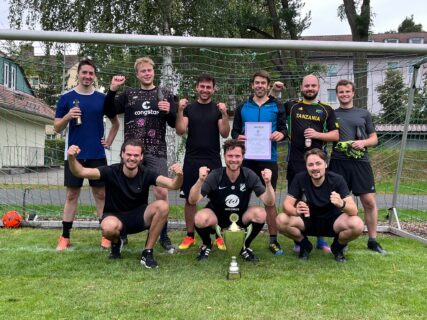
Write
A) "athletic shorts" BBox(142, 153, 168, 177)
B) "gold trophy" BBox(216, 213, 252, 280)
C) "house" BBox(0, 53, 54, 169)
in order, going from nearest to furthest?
1. "gold trophy" BBox(216, 213, 252, 280)
2. "athletic shorts" BBox(142, 153, 168, 177)
3. "house" BBox(0, 53, 54, 169)

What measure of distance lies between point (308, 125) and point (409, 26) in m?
66.3

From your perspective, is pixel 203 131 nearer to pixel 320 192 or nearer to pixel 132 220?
pixel 132 220

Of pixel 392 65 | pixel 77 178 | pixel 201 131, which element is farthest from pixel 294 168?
pixel 392 65

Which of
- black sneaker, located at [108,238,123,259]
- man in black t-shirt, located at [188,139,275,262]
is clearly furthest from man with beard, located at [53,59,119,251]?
man in black t-shirt, located at [188,139,275,262]

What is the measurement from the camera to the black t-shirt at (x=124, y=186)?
14.8ft

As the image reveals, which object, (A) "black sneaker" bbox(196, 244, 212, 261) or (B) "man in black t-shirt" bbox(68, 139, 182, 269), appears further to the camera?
(A) "black sneaker" bbox(196, 244, 212, 261)

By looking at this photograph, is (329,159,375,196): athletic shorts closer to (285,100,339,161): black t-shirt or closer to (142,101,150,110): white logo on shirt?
(285,100,339,161): black t-shirt

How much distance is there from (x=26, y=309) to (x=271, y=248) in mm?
2671

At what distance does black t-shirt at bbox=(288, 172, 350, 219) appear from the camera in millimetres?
4551

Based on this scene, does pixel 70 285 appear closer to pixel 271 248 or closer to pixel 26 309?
pixel 26 309

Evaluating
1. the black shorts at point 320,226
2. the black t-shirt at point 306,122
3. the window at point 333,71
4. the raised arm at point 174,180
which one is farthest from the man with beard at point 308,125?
the window at point 333,71

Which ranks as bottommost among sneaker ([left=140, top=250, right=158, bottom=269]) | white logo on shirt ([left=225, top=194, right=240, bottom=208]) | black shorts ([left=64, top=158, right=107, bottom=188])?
sneaker ([left=140, top=250, right=158, bottom=269])

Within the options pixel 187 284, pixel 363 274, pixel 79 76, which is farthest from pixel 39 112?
pixel 363 274

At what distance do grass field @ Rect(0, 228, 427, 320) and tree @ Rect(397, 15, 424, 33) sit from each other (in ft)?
214
